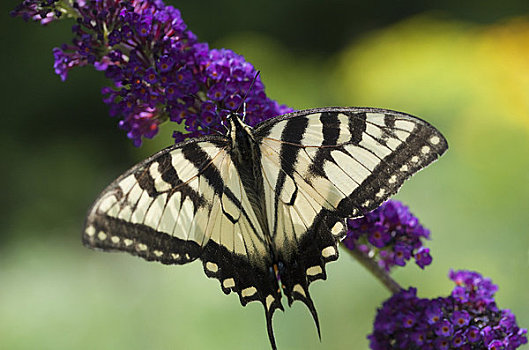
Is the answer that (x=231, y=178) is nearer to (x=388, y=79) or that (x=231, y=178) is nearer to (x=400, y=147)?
(x=400, y=147)

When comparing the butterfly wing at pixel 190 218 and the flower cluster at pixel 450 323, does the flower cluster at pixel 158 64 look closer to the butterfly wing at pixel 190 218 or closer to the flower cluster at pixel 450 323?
the butterfly wing at pixel 190 218

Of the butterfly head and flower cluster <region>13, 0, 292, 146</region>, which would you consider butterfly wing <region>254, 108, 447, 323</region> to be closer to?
the butterfly head

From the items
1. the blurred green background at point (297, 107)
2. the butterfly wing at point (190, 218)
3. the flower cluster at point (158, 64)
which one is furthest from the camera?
the blurred green background at point (297, 107)

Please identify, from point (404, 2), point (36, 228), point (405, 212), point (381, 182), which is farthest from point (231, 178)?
point (404, 2)

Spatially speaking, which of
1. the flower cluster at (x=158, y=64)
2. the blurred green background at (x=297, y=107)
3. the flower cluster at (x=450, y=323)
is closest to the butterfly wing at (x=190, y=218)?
the flower cluster at (x=158, y=64)

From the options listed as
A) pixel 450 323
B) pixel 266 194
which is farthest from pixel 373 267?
pixel 266 194
